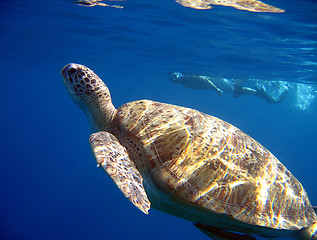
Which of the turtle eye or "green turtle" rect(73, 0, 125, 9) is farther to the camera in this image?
"green turtle" rect(73, 0, 125, 9)

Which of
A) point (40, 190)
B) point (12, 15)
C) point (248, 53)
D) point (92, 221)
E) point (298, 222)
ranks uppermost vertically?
point (12, 15)

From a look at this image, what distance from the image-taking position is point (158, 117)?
11.4ft

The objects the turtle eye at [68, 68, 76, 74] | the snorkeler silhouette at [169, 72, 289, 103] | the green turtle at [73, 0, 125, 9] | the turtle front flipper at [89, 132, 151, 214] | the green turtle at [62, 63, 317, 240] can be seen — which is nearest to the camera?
the turtle front flipper at [89, 132, 151, 214]

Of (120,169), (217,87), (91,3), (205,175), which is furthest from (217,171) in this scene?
(217,87)

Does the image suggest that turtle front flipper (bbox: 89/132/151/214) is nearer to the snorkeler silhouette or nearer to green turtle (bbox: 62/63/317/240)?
green turtle (bbox: 62/63/317/240)

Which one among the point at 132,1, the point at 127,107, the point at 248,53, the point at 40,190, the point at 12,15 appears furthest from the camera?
the point at 40,190

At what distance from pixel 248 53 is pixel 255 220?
1282cm

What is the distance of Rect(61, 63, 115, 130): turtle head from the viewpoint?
4090 millimetres

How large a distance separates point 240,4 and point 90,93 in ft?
21.2

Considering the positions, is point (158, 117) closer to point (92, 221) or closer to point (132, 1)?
point (132, 1)

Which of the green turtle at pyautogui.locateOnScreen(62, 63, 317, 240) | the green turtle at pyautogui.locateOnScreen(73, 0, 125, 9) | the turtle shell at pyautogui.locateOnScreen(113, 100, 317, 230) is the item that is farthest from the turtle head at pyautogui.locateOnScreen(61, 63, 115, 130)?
the green turtle at pyautogui.locateOnScreen(73, 0, 125, 9)

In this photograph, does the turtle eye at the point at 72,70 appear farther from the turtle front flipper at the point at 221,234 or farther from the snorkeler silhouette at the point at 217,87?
the snorkeler silhouette at the point at 217,87

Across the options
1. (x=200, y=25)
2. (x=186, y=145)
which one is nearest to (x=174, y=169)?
(x=186, y=145)

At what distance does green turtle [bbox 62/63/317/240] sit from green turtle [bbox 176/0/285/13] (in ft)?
19.1
